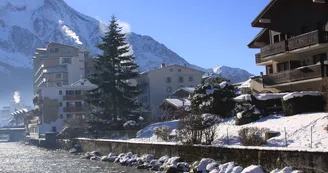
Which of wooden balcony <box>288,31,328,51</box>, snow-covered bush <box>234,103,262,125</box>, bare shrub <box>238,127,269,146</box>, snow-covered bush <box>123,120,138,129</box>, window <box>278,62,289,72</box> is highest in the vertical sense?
wooden balcony <box>288,31,328,51</box>

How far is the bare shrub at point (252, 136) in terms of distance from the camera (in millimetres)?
27875

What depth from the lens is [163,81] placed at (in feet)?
316

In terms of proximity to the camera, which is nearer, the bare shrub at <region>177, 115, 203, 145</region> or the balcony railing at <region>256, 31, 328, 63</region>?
the bare shrub at <region>177, 115, 203, 145</region>

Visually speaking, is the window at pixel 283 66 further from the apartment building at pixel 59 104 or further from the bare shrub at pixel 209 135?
the apartment building at pixel 59 104

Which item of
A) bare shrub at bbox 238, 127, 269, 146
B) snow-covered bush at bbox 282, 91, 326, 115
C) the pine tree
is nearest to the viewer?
bare shrub at bbox 238, 127, 269, 146

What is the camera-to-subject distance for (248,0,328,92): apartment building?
3338 cm

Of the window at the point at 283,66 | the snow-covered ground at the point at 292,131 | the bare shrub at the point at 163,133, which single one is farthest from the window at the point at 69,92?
the snow-covered ground at the point at 292,131

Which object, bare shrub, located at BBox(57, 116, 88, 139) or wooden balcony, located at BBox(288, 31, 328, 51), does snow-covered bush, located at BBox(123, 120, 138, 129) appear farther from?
wooden balcony, located at BBox(288, 31, 328, 51)

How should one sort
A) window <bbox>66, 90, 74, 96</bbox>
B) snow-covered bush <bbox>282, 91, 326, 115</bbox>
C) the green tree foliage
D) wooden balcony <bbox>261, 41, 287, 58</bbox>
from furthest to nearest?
window <bbox>66, 90, 74, 96</bbox> < the green tree foliage < wooden balcony <bbox>261, 41, 287, 58</bbox> < snow-covered bush <bbox>282, 91, 326, 115</bbox>

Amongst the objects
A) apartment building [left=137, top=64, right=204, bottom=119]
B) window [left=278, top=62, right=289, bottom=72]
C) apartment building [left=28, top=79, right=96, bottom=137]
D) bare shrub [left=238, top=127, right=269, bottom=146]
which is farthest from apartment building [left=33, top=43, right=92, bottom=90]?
bare shrub [left=238, top=127, right=269, bottom=146]

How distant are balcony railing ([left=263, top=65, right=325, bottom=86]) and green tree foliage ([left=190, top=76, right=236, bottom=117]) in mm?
3334

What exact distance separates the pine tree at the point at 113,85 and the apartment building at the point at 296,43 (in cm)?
2468

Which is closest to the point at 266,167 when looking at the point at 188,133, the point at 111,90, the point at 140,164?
the point at 188,133

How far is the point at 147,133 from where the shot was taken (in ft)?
159
